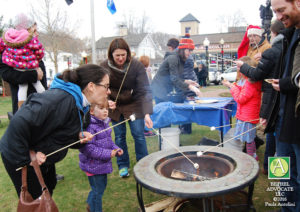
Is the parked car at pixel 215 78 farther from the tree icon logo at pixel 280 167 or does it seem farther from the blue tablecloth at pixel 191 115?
the tree icon logo at pixel 280 167

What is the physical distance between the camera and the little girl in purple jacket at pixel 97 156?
7.84 feet

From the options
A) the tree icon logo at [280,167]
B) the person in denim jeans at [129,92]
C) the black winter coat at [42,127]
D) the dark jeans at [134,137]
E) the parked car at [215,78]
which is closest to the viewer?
the black winter coat at [42,127]

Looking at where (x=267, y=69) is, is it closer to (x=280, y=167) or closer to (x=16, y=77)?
(x=280, y=167)

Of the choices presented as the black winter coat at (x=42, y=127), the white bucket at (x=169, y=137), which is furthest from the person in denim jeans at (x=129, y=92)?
the black winter coat at (x=42, y=127)

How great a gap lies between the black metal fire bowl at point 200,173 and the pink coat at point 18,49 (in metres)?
1.80

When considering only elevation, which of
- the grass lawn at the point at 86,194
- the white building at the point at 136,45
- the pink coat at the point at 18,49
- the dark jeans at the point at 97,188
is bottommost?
the grass lawn at the point at 86,194

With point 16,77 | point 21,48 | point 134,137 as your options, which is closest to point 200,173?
point 134,137

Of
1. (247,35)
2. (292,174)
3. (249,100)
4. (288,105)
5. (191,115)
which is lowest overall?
(292,174)

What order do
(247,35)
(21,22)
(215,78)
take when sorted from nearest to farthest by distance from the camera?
1. (21,22)
2. (247,35)
3. (215,78)

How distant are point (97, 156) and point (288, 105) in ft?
5.94

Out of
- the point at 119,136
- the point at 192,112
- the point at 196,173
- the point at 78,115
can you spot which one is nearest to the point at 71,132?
the point at 78,115

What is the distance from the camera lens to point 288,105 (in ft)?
6.47

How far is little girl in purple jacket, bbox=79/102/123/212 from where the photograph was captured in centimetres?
239

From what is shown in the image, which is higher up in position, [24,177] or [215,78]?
[215,78]
